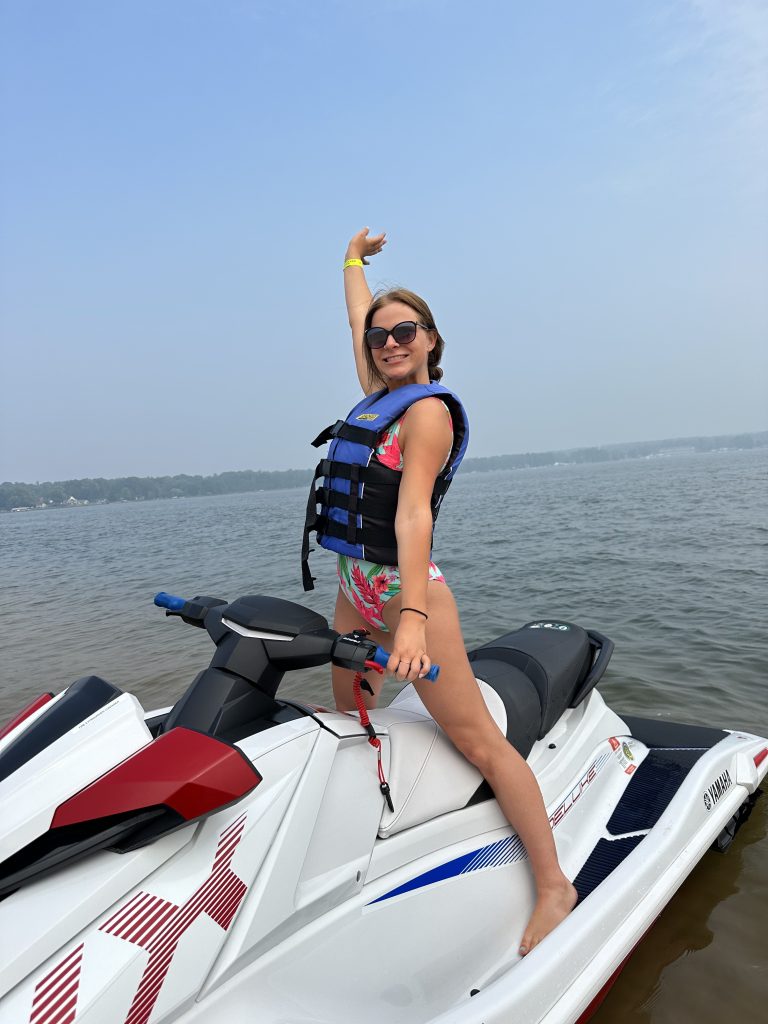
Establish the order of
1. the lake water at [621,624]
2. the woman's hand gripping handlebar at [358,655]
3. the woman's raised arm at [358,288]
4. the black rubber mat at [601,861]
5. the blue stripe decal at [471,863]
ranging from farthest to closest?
the woman's raised arm at [358,288], the lake water at [621,624], the black rubber mat at [601,861], the blue stripe decal at [471,863], the woman's hand gripping handlebar at [358,655]

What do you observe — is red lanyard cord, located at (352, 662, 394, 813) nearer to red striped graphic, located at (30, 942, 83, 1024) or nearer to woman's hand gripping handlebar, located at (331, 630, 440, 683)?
woman's hand gripping handlebar, located at (331, 630, 440, 683)

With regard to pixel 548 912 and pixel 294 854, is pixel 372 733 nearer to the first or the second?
pixel 294 854

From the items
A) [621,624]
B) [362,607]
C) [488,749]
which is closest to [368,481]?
→ [362,607]

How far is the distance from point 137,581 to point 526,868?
13.4 metres

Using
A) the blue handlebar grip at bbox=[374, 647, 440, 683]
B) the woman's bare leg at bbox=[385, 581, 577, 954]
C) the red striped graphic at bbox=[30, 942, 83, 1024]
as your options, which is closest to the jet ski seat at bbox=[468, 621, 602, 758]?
the woman's bare leg at bbox=[385, 581, 577, 954]

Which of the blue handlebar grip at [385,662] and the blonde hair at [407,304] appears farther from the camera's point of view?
the blonde hair at [407,304]

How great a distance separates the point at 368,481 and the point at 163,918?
4.24ft

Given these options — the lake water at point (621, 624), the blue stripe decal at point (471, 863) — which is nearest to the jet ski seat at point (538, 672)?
the blue stripe decal at point (471, 863)

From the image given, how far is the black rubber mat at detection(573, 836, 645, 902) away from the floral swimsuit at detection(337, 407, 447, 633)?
1.10m

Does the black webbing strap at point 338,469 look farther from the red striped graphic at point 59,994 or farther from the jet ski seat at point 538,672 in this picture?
the red striped graphic at point 59,994

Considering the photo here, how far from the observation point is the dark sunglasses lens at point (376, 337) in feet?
7.09

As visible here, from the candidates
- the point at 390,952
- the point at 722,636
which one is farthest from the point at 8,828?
the point at 722,636

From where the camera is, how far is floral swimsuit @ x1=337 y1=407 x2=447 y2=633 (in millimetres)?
2096

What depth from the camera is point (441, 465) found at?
81.7 inches
